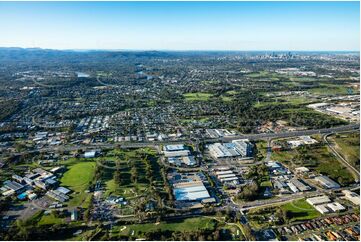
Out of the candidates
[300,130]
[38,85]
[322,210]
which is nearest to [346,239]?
[322,210]

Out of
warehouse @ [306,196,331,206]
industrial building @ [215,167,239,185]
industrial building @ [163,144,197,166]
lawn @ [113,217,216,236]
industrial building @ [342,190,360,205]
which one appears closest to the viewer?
lawn @ [113,217,216,236]

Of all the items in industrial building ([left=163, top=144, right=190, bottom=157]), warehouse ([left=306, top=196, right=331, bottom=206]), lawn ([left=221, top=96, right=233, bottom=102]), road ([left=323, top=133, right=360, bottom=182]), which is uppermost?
industrial building ([left=163, top=144, right=190, bottom=157])

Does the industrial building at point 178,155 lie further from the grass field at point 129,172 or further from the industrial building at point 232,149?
the industrial building at point 232,149

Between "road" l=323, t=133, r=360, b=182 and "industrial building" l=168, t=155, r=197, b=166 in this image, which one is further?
"industrial building" l=168, t=155, r=197, b=166

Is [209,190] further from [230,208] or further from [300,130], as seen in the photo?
[300,130]

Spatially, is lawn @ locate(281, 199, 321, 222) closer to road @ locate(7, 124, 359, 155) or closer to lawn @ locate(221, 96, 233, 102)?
road @ locate(7, 124, 359, 155)

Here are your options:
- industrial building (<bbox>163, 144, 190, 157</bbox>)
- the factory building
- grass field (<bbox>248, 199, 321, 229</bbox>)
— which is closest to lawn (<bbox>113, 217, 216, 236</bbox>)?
grass field (<bbox>248, 199, 321, 229</bbox>)
